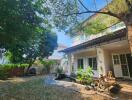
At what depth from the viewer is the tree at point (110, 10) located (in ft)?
25.3

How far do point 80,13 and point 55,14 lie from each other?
5.29 ft

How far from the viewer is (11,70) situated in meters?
27.1

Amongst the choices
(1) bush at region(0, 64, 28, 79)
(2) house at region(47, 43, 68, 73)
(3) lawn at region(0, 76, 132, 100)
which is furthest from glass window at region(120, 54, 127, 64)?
(2) house at region(47, 43, 68, 73)

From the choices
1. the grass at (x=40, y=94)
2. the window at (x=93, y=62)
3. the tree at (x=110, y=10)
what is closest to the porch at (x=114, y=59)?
the window at (x=93, y=62)

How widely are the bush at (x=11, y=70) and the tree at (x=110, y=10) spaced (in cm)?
1602

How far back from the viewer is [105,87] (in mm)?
10680

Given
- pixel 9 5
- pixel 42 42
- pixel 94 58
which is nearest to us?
pixel 9 5

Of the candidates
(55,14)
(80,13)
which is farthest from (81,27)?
(55,14)

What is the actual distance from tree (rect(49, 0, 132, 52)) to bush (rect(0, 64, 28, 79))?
16.0 meters

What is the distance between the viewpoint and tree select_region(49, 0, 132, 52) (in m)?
7.71

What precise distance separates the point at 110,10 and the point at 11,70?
22.4 metres

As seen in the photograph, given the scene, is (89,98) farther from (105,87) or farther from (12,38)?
(12,38)

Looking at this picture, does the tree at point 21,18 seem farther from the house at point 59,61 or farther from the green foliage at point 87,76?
the house at point 59,61

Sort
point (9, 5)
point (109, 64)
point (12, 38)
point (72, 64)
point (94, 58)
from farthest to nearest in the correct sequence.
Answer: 1. point (72, 64)
2. point (94, 58)
3. point (109, 64)
4. point (12, 38)
5. point (9, 5)
